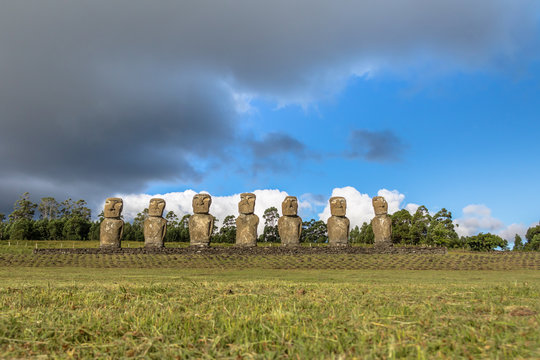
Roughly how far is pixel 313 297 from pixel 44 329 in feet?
8.81

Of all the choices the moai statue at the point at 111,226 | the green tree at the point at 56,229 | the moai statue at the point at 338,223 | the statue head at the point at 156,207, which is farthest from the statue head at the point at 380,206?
the green tree at the point at 56,229

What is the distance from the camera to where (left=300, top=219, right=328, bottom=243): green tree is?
226 feet

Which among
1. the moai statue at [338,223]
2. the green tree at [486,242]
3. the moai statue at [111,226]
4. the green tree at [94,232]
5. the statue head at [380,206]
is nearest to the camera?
the moai statue at [111,226]

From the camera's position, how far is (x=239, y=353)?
2418 mm

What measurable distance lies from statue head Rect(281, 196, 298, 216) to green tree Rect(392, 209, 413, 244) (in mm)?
31232

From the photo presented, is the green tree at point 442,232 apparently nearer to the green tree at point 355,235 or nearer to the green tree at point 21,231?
the green tree at point 355,235

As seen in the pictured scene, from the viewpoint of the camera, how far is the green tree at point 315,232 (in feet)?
226

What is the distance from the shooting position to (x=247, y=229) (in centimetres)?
3052

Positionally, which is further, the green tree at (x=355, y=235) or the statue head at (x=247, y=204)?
the green tree at (x=355, y=235)

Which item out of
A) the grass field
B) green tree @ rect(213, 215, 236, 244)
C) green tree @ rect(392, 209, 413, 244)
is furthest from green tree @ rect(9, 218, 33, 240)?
the grass field

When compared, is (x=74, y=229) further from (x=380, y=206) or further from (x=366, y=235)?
(x=380, y=206)

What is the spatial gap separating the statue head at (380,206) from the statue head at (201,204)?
45.9 ft

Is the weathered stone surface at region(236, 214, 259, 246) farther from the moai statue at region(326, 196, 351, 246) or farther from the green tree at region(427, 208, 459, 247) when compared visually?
the green tree at region(427, 208, 459, 247)

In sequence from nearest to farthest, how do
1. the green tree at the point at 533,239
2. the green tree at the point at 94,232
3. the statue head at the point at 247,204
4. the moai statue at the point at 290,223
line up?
the moai statue at the point at 290,223 → the statue head at the point at 247,204 → the green tree at the point at 94,232 → the green tree at the point at 533,239
